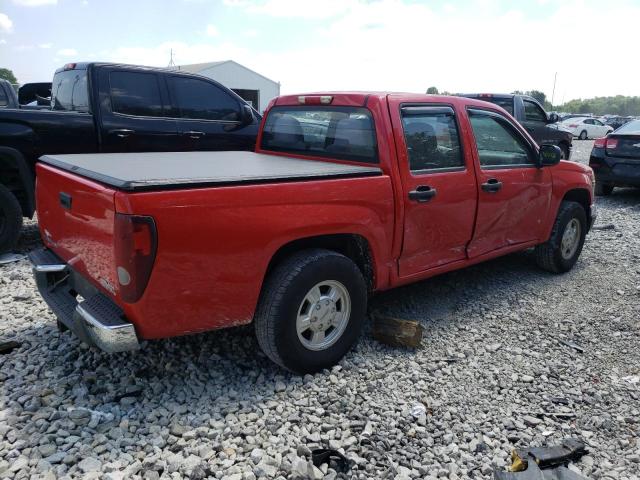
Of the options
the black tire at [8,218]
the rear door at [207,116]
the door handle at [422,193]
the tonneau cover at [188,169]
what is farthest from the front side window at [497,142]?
the black tire at [8,218]

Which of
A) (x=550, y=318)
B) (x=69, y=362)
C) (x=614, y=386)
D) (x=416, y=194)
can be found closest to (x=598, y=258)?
(x=550, y=318)

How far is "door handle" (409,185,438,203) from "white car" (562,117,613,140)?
32199 millimetres

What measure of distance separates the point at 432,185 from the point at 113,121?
3.90 metres

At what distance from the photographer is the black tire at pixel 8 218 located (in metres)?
5.30

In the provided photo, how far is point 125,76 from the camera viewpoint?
6230 millimetres

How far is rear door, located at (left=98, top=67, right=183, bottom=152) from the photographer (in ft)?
19.9

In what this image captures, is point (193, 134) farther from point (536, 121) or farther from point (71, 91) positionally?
point (536, 121)

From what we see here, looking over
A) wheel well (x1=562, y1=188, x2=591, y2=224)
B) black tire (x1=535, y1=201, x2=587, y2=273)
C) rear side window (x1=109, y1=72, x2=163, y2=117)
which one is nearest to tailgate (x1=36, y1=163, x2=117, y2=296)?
rear side window (x1=109, y1=72, x2=163, y2=117)

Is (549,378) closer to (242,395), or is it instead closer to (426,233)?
(426,233)

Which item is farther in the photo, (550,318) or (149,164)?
(550,318)

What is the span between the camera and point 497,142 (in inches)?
183

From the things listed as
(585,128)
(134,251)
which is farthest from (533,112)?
(585,128)

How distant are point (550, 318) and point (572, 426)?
1558 millimetres

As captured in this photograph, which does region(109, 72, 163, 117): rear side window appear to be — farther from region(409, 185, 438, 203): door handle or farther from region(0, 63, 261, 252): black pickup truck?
region(409, 185, 438, 203): door handle
